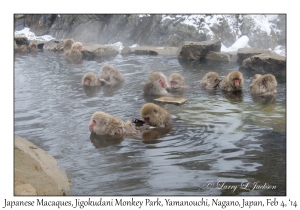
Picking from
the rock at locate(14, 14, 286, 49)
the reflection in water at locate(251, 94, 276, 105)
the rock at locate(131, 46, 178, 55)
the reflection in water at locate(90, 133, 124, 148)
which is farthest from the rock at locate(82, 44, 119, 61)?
the reflection in water at locate(90, 133, 124, 148)

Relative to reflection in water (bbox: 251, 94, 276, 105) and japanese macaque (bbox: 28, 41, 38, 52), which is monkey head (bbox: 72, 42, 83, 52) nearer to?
japanese macaque (bbox: 28, 41, 38, 52)

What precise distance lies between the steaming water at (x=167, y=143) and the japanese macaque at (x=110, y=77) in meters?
0.73

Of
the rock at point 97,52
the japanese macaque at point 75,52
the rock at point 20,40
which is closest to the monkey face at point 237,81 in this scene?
the rock at point 20,40

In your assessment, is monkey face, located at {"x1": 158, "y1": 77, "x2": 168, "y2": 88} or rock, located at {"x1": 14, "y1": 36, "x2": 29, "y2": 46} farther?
rock, located at {"x1": 14, "y1": 36, "x2": 29, "y2": 46}

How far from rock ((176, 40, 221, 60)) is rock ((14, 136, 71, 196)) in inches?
417

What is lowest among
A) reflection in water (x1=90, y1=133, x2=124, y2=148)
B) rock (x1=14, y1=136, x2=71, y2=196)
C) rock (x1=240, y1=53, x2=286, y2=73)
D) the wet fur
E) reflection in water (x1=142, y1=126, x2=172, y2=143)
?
rock (x1=14, y1=136, x2=71, y2=196)

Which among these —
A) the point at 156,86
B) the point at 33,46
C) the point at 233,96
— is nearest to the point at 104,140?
the point at 156,86

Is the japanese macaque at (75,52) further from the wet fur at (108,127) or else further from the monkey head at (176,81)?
the wet fur at (108,127)

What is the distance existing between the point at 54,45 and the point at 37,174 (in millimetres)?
15095

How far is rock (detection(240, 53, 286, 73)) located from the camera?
11.4 metres

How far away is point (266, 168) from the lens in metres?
4.27

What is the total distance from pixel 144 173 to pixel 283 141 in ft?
6.41

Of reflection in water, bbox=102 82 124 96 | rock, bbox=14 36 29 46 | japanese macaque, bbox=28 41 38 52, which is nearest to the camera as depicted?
reflection in water, bbox=102 82 124 96

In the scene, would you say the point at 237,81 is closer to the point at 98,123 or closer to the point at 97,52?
the point at 98,123
